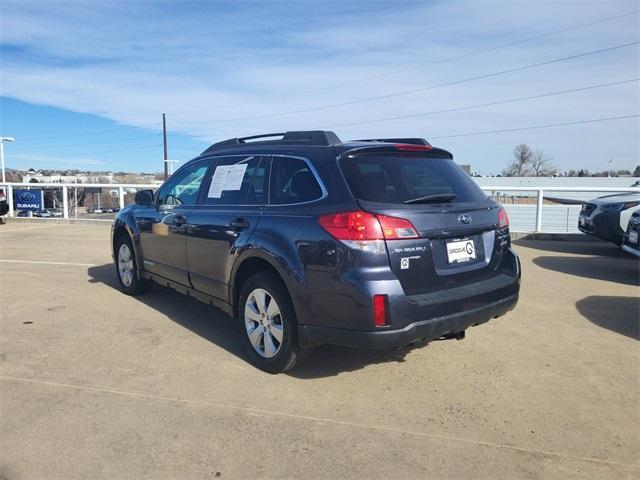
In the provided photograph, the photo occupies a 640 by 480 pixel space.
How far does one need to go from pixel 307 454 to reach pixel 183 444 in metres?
0.72

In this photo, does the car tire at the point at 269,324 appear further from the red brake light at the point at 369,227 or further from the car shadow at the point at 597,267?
the car shadow at the point at 597,267

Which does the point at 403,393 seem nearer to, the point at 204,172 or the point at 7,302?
the point at 204,172

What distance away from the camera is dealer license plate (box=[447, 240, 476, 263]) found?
3.46m

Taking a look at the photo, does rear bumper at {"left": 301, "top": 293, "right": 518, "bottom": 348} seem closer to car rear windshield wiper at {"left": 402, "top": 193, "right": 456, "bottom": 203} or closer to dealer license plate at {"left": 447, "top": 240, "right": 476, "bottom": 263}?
dealer license plate at {"left": 447, "top": 240, "right": 476, "bottom": 263}

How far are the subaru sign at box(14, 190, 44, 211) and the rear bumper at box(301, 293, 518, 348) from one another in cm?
1552

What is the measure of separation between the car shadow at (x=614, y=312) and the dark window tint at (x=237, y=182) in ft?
12.0

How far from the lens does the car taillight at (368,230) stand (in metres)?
3.16

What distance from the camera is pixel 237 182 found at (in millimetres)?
4379

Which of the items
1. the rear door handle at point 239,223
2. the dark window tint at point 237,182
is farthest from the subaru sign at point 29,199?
the rear door handle at point 239,223

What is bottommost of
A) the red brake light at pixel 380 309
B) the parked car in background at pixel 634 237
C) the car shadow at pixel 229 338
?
the car shadow at pixel 229 338

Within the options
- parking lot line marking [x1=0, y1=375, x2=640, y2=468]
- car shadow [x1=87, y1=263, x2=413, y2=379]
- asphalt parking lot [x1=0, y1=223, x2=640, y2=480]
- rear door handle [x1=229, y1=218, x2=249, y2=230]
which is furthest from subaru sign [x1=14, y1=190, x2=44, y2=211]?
rear door handle [x1=229, y1=218, x2=249, y2=230]

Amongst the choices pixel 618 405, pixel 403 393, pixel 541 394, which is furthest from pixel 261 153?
pixel 618 405

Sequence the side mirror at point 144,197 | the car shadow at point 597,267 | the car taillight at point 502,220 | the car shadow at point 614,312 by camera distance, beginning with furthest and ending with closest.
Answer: the car shadow at point 597,267
the side mirror at point 144,197
the car shadow at point 614,312
the car taillight at point 502,220

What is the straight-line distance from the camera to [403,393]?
11.6 ft
